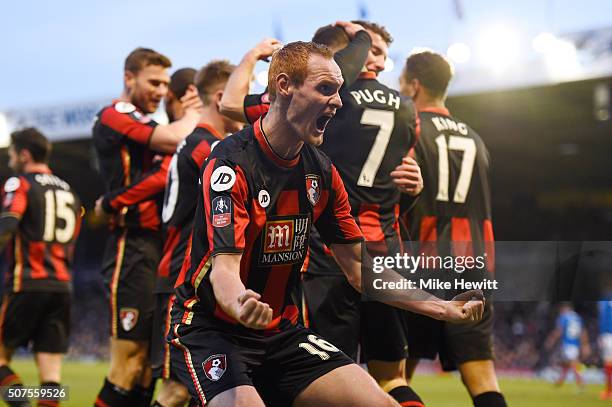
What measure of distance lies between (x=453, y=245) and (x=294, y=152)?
79.7 inches

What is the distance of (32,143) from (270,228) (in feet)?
14.9

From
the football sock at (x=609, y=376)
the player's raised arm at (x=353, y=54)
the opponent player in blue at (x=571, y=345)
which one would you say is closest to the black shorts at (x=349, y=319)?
the player's raised arm at (x=353, y=54)

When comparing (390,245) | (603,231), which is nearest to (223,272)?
(390,245)

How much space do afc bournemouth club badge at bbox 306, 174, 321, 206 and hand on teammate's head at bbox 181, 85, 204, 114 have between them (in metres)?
2.50

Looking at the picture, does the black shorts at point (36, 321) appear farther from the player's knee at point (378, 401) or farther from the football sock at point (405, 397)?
the player's knee at point (378, 401)

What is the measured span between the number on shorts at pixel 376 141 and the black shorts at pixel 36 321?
12.5ft

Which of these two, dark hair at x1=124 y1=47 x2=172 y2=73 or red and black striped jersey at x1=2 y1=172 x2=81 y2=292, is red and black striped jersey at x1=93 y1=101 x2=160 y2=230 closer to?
dark hair at x1=124 y1=47 x2=172 y2=73

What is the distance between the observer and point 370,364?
4758mm

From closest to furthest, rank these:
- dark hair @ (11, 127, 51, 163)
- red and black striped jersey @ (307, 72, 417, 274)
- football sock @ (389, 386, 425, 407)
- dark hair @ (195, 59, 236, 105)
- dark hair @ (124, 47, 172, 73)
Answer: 1. football sock @ (389, 386, 425, 407)
2. red and black striped jersey @ (307, 72, 417, 274)
3. dark hair @ (195, 59, 236, 105)
4. dark hair @ (124, 47, 172, 73)
5. dark hair @ (11, 127, 51, 163)

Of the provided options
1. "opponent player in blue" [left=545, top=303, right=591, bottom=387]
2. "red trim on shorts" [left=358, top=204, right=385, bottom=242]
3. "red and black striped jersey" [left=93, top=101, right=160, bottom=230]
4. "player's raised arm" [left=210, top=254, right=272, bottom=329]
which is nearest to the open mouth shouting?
"player's raised arm" [left=210, top=254, right=272, bottom=329]

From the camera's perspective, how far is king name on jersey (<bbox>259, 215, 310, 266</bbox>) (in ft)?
11.5

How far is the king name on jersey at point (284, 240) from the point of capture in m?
3.52

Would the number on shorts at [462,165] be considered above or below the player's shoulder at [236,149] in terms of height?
below

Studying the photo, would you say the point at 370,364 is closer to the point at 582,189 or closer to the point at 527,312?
the point at 527,312
